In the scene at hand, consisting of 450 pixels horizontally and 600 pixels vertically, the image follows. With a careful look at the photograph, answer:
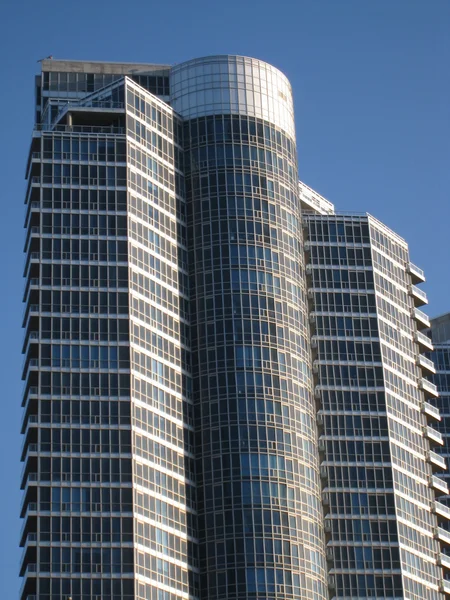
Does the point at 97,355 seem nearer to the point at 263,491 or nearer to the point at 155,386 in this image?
the point at 155,386

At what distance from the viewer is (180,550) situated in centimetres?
19400

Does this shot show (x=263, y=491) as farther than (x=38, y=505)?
Yes

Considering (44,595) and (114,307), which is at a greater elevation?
(114,307)

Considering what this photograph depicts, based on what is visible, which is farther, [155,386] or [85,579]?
[155,386]

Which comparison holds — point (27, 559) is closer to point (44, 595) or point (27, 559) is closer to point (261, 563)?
point (44, 595)

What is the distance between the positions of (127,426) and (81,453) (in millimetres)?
6683

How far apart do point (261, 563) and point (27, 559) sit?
29335mm

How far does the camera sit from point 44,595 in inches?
7082

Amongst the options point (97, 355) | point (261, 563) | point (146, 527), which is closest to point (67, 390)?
point (97, 355)

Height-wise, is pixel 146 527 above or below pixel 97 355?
below

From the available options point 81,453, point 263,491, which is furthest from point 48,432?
point 263,491

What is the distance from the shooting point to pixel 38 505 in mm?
184625

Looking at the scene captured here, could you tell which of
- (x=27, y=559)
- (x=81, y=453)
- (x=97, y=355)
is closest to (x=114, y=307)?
(x=97, y=355)

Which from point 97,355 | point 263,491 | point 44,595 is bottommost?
point 44,595
